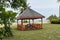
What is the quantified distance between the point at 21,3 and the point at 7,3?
56.9 inches

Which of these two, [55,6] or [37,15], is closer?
[37,15]

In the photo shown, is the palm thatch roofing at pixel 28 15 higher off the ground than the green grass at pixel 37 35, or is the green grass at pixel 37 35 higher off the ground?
the palm thatch roofing at pixel 28 15

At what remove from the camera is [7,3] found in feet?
52.5

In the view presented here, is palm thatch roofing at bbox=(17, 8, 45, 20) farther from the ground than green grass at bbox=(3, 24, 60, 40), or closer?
farther from the ground

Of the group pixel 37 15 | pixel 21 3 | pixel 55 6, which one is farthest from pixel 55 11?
pixel 21 3

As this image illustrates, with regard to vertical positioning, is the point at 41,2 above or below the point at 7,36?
above

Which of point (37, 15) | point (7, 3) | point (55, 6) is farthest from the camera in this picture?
point (55, 6)

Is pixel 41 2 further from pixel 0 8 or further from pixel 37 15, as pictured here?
pixel 0 8

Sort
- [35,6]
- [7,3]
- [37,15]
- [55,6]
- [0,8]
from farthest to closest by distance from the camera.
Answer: [55,6]
[35,6]
[37,15]
[7,3]
[0,8]

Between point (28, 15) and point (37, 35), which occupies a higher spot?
point (28, 15)

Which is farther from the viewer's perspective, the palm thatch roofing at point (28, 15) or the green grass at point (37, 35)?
the palm thatch roofing at point (28, 15)

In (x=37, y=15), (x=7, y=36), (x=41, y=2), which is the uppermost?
(x=41, y=2)

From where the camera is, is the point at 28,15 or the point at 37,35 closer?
the point at 37,35

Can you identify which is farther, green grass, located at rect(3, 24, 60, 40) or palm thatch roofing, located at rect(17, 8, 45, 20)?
palm thatch roofing, located at rect(17, 8, 45, 20)
